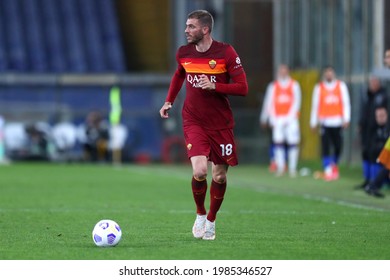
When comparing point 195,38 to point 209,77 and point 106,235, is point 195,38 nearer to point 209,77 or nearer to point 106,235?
point 209,77

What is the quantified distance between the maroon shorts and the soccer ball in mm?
1289

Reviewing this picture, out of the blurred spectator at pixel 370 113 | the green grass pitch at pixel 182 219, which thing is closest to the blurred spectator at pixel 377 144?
the blurred spectator at pixel 370 113

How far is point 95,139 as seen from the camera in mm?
36562

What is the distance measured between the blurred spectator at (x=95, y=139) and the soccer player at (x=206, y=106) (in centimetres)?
2412

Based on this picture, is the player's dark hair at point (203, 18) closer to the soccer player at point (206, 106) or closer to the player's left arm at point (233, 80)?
the soccer player at point (206, 106)

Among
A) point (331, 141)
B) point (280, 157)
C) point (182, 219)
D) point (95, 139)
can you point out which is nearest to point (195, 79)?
point (182, 219)

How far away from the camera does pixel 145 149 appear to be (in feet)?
125

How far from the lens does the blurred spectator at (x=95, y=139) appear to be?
36438 mm

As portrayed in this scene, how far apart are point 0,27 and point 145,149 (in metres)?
9.65

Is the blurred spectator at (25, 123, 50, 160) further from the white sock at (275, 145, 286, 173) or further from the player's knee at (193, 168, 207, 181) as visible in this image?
the player's knee at (193, 168, 207, 181)

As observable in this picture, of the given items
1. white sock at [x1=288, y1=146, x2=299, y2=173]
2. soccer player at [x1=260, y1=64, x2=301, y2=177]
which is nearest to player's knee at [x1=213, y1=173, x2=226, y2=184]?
soccer player at [x1=260, y1=64, x2=301, y2=177]

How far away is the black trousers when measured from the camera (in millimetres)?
24859

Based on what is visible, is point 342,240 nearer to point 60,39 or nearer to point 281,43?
point 281,43
